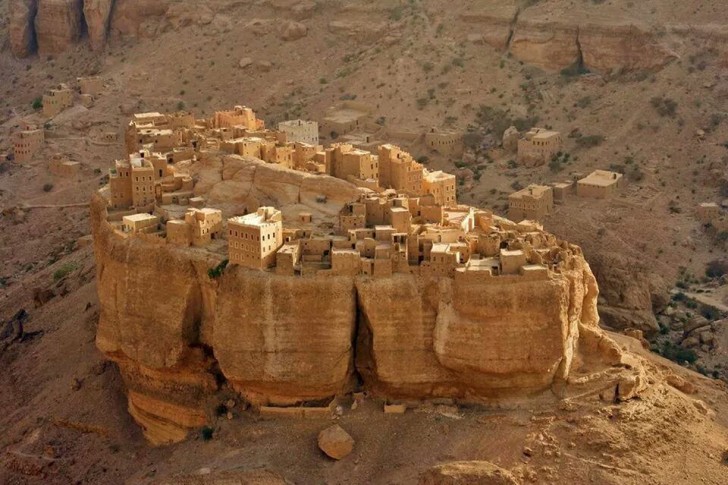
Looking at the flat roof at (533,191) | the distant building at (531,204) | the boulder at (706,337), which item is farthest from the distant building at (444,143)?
the boulder at (706,337)

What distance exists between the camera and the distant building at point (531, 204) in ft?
176

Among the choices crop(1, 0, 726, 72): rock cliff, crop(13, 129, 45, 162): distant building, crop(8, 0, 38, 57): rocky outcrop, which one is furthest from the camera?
crop(8, 0, 38, 57): rocky outcrop

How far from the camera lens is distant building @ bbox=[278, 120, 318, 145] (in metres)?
57.4

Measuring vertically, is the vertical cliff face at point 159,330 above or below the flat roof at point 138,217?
below

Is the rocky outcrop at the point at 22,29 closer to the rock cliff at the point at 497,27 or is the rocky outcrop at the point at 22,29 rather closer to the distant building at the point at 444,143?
the rock cliff at the point at 497,27

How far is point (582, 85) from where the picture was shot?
6450 cm

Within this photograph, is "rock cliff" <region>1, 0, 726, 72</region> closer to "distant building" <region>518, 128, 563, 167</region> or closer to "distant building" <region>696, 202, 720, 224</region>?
"distant building" <region>518, 128, 563, 167</region>

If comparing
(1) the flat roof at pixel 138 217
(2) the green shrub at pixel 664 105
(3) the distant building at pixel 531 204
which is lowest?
(3) the distant building at pixel 531 204

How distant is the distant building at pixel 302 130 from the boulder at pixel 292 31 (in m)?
14.9

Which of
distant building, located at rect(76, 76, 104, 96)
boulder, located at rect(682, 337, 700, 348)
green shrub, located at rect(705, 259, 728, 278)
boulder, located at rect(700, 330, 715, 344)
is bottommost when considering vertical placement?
boulder, located at rect(682, 337, 700, 348)

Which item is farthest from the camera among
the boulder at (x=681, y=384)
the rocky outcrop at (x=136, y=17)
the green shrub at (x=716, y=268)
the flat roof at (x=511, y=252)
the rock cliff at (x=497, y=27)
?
the rocky outcrop at (x=136, y=17)

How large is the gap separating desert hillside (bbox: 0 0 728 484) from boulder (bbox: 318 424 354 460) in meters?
0.34

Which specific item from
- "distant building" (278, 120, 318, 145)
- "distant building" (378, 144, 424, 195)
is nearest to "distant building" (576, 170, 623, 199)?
"distant building" (278, 120, 318, 145)

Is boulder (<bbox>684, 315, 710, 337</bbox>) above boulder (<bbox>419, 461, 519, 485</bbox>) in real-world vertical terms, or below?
below
